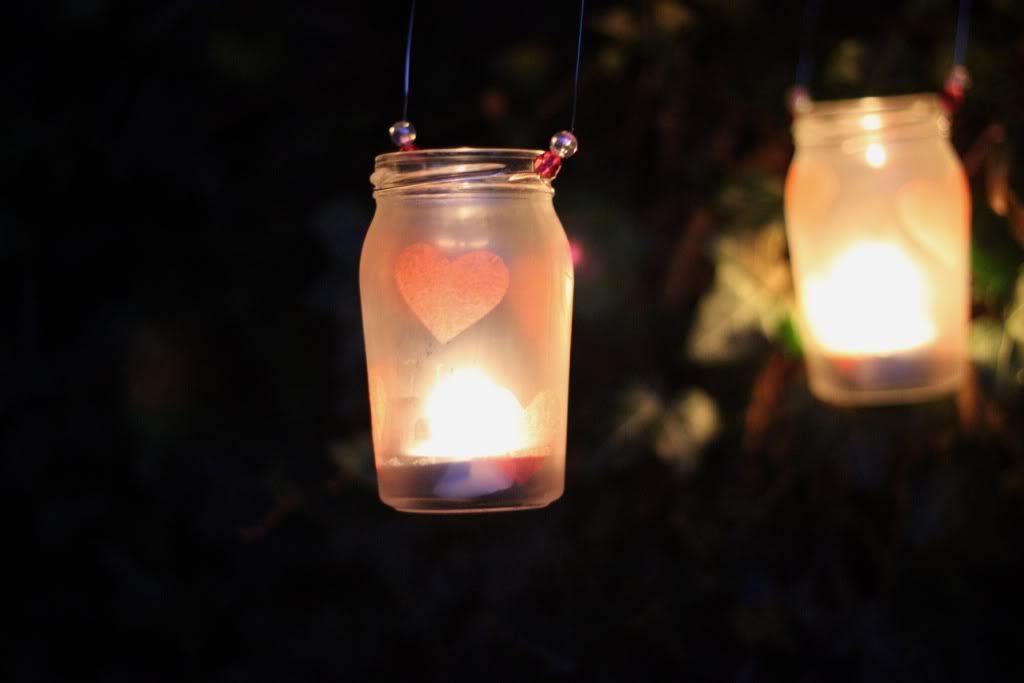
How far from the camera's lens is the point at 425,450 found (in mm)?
1013

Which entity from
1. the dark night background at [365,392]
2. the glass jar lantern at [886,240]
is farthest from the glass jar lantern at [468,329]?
the dark night background at [365,392]

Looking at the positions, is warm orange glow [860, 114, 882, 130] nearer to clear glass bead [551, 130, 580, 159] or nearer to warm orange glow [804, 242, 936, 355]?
warm orange glow [804, 242, 936, 355]

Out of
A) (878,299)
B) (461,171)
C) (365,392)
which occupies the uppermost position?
(461,171)

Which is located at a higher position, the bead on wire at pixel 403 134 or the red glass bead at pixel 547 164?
the bead on wire at pixel 403 134

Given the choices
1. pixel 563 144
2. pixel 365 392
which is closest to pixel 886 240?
pixel 563 144

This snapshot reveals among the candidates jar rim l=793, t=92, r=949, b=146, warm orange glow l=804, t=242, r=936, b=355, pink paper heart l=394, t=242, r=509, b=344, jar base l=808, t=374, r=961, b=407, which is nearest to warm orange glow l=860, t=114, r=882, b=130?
jar rim l=793, t=92, r=949, b=146

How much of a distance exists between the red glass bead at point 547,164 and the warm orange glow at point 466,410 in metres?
0.17

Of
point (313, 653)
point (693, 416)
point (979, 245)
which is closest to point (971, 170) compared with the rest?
point (979, 245)

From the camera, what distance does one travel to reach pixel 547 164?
1.03 meters

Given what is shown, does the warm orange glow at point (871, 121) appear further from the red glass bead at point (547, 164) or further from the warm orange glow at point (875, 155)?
the red glass bead at point (547, 164)

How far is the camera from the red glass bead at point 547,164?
102 centimetres

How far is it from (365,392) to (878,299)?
874 millimetres

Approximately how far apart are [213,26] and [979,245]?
1.24 metres

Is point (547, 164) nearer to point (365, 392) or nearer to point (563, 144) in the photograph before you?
point (563, 144)
